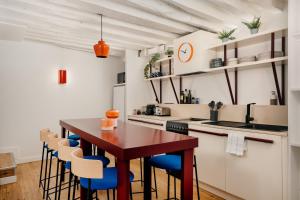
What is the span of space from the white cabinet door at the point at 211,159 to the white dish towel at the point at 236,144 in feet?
0.44

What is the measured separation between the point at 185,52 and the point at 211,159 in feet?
6.29

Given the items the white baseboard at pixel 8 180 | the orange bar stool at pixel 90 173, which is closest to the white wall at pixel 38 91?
the white baseboard at pixel 8 180

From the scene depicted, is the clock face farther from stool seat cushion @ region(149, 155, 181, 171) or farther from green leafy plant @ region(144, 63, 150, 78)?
stool seat cushion @ region(149, 155, 181, 171)

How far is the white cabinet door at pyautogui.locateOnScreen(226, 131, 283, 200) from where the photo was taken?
2.25 meters

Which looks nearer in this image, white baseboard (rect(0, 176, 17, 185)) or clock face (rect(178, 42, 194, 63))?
white baseboard (rect(0, 176, 17, 185))

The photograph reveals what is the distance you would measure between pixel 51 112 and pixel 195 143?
4.00 m

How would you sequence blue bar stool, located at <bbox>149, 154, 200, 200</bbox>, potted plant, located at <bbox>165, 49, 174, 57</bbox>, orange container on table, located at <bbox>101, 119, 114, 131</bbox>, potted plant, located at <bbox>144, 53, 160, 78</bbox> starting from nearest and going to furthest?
1. blue bar stool, located at <bbox>149, 154, 200, 200</bbox>
2. orange container on table, located at <bbox>101, 119, 114, 131</bbox>
3. potted plant, located at <bbox>165, 49, 174, 57</bbox>
4. potted plant, located at <bbox>144, 53, 160, 78</bbox>

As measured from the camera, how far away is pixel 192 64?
3.66m

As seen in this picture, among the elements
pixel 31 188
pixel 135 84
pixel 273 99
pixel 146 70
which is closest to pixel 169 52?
pixel 146 70

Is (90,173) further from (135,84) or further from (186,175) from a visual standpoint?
(135,84)

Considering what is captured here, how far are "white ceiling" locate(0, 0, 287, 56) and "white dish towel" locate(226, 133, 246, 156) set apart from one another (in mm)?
1695

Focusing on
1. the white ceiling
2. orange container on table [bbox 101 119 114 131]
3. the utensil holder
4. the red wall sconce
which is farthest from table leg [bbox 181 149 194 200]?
the red wall sconce

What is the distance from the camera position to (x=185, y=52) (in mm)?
3789

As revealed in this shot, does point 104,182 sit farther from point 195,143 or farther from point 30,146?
point 30,146
